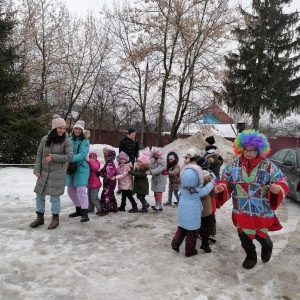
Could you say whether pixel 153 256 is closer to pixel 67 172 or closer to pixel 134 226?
pixel 134 226

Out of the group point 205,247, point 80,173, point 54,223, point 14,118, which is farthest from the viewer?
point 14,118

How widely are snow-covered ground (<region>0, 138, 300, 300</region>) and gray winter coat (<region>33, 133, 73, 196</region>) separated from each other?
701 millimetres

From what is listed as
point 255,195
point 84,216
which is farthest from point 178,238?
point 84,216

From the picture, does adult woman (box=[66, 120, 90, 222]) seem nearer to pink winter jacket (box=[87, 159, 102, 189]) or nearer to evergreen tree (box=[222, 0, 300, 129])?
pink winter jacket (box=[87, 159, 102, 189])

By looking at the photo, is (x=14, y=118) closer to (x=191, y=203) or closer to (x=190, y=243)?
(x=191, y=203)

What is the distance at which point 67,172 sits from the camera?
5.64 meters

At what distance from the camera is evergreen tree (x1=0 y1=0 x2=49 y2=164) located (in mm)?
10116

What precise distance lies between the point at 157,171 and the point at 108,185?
1.03m

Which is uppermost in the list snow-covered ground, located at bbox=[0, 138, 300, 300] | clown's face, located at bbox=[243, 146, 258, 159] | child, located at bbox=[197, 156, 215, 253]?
clown's face, located at bbox=[243, 146, 258, 159]

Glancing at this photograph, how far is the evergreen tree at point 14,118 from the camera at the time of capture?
10116mm

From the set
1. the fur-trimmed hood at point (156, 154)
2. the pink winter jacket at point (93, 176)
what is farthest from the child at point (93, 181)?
the fur-trimmed hood at point (156, 154)

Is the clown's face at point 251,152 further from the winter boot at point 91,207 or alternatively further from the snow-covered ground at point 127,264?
the winter boot at point 91,207

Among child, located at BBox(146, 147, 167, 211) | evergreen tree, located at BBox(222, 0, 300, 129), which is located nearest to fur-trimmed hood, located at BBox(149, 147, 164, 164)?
child, located at BBox(146, 147, 167, 211)

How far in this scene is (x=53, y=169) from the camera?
5191 mm
